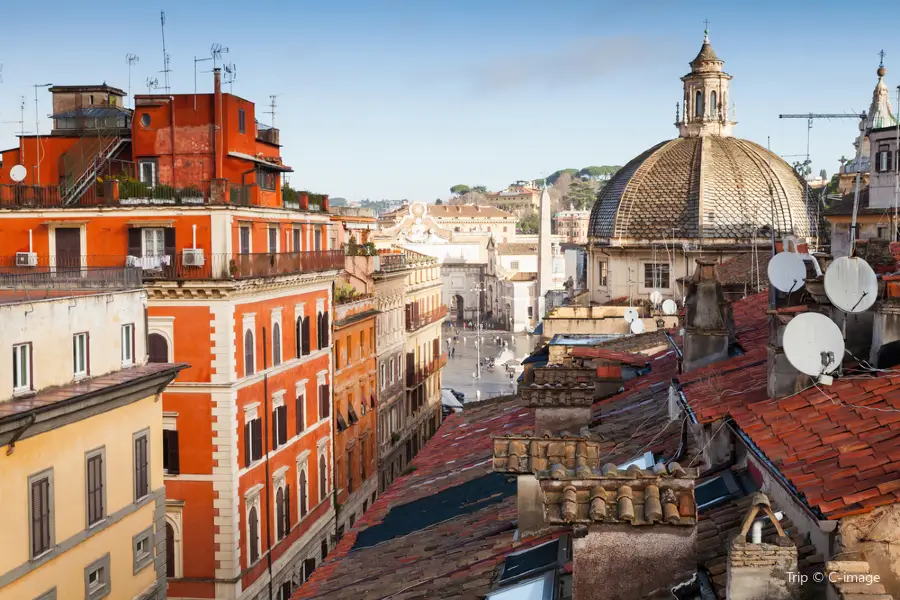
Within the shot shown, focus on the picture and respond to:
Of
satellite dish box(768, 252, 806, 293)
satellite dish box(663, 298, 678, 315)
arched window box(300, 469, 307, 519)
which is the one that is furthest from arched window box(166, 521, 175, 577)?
satellite dish box(768, 252, 806, 293)

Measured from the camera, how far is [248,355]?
27.1m

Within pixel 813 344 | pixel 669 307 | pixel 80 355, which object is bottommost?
pixel 669 307

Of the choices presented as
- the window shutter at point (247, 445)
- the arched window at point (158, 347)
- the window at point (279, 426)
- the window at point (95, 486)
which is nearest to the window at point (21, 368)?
the window at point (95, 486)

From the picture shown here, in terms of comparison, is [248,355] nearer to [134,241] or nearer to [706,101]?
[134,241]

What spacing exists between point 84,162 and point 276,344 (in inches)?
276

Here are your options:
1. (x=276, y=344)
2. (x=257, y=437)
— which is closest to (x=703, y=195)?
(x=276, y=344)

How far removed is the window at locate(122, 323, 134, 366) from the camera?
19.4 metres

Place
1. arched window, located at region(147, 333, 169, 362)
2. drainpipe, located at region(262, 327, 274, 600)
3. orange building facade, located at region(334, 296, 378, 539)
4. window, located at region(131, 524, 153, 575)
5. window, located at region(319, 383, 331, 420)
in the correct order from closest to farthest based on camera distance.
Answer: window, located at region(131, 524, 153, 575), arched window, located at region(147, 333, 169, 362), drainpipe, located at region(262, 327, 274, 600), window, located at region(319, 383, 331, 420), orange building facade, located at region(334, 296, 378, 539)

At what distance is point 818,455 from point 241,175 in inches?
901

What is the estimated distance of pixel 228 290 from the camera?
84.5ft

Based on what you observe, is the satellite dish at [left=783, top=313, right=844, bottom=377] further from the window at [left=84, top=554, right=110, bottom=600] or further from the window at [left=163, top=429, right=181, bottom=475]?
the window at [left=163, top=429, right=181, bottom=475]

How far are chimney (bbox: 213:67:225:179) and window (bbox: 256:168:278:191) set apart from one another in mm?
1176

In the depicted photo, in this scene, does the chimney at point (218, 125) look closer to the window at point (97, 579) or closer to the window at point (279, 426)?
the window at point (279, 426)

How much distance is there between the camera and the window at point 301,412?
3136 cm
